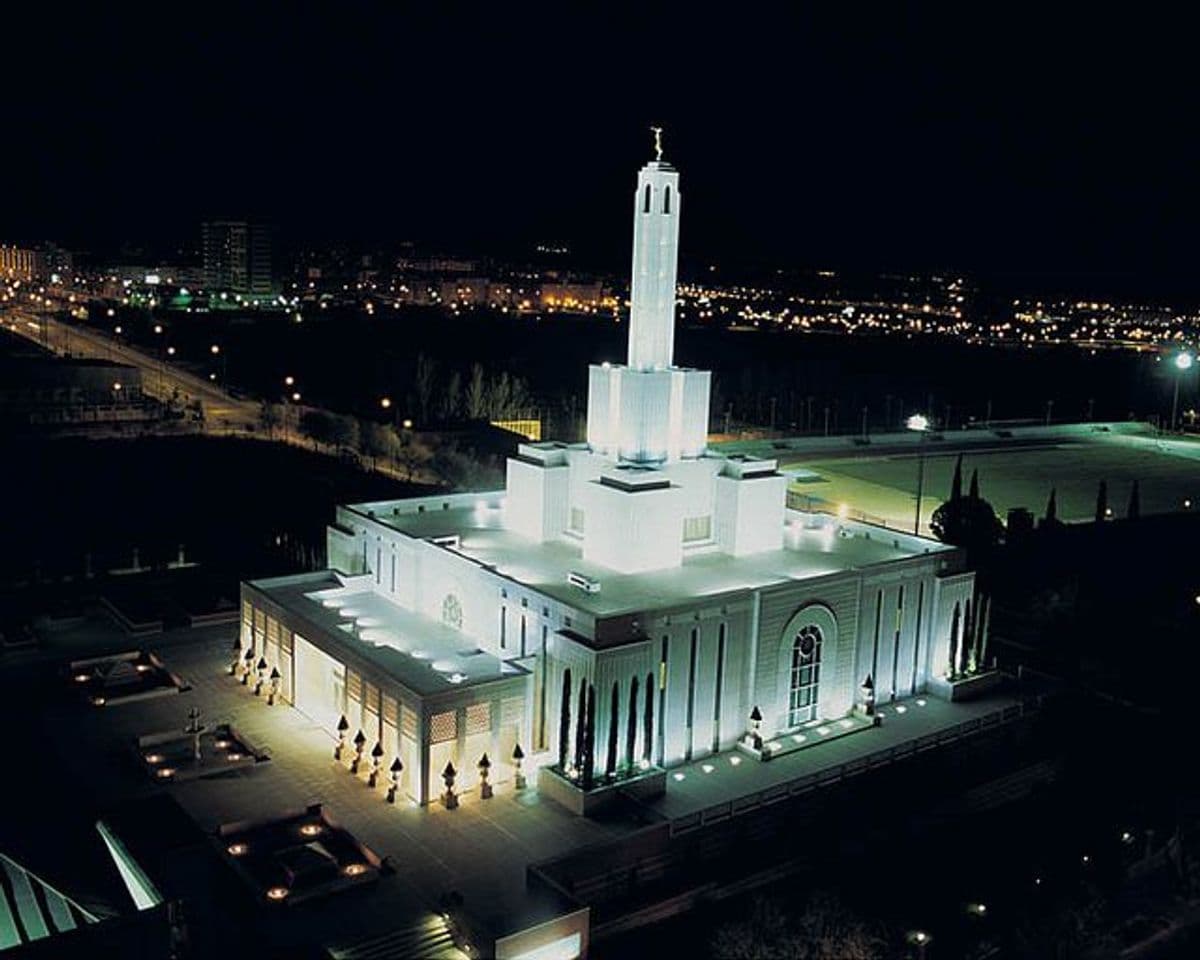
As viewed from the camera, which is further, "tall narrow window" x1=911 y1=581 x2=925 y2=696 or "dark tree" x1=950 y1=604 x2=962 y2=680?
"dark tree" x1=950 y1=604 x2=962 y2=680

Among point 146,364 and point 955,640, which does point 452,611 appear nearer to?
point 955,640

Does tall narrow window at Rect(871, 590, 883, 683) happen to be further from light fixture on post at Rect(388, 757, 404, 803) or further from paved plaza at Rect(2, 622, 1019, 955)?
light fixture on post at Rect(388, 757, 404, 803)

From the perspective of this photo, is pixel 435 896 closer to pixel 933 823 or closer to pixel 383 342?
pixel 933 823

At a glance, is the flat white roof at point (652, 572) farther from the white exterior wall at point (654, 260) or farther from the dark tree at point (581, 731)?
the white exterior wall at point (654, 260)

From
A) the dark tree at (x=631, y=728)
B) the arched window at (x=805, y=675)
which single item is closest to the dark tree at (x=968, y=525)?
the arched window at (x=805, y=675)

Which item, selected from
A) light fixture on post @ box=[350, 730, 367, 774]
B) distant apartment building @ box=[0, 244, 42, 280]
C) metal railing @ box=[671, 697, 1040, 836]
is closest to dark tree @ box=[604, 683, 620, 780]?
metal railing @ box=[671, 697, 1040, 836]

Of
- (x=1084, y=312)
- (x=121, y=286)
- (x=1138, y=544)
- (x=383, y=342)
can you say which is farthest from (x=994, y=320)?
(x=1138, y=544)
